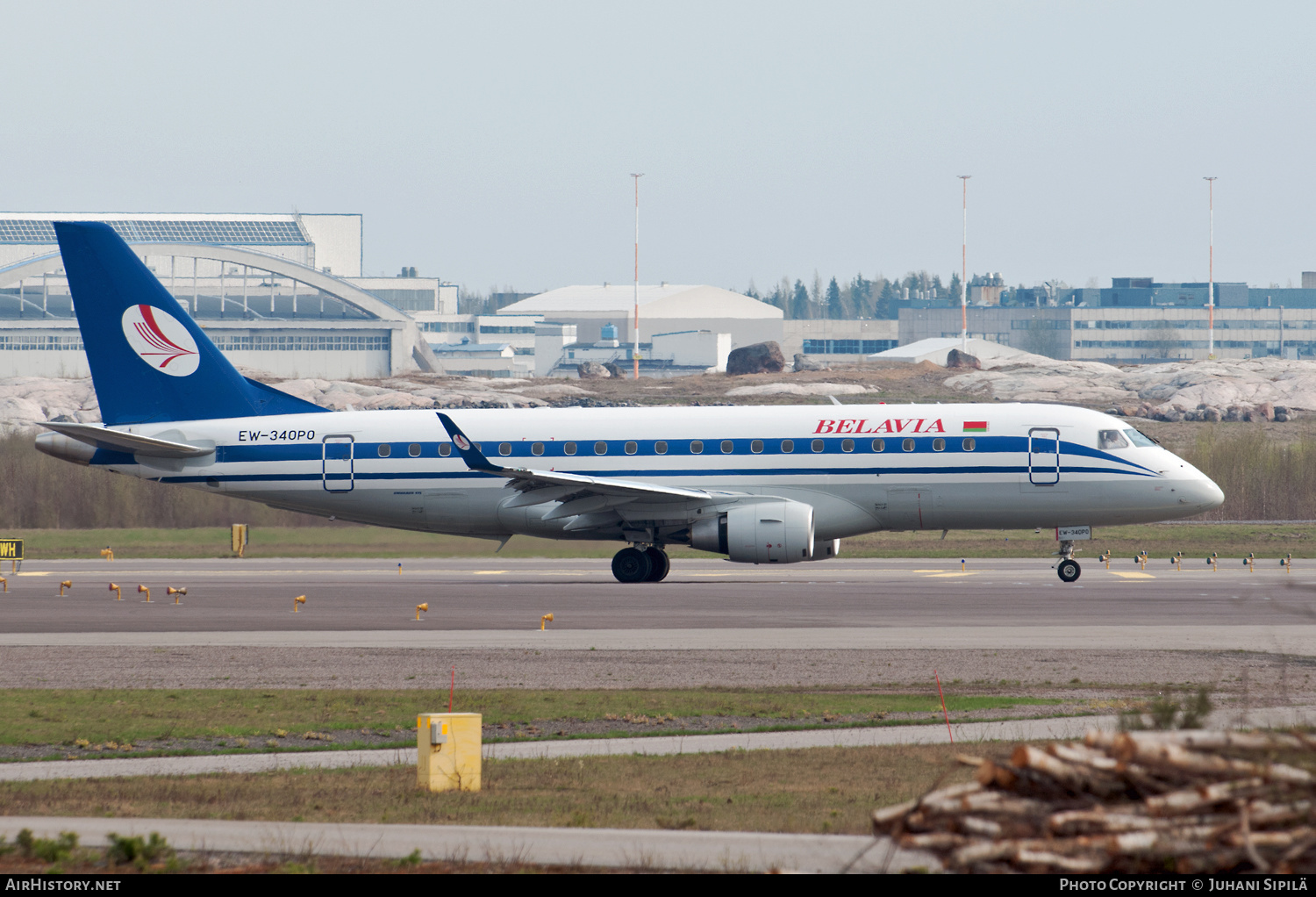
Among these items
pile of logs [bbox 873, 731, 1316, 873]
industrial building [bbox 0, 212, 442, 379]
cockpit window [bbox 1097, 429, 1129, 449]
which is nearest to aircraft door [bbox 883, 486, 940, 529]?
cockpit window [bbox 1097, 429, 1129, 449]

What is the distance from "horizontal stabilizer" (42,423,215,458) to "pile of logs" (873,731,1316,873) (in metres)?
32.6

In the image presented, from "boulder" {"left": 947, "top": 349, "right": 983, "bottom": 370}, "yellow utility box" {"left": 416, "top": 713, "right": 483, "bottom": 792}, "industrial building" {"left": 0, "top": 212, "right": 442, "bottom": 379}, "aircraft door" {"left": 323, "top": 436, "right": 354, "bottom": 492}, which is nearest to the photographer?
"yellow utility box" {"left": 416, "top": 713, "right": 483, "bottom": 792}

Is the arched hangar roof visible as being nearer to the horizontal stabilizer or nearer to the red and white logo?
the red and white logo

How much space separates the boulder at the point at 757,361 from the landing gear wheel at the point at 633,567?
71263 mm

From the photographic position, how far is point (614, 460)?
3712 centimetres

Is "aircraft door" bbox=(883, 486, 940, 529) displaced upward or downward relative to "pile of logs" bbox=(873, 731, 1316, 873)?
downward

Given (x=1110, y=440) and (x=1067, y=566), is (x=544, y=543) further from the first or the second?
(x=1110, y=440)

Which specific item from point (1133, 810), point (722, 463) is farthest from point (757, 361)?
point (1133, 810)

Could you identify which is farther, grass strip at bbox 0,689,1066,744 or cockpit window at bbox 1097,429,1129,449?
cockpit window at bbox 1097,429,1129,449

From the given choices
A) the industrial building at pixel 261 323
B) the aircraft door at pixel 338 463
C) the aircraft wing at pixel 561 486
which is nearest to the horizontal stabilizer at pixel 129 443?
the aircraft door at pixel 338 463

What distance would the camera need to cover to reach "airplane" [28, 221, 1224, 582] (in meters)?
35.6

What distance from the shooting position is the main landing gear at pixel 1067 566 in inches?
1405
